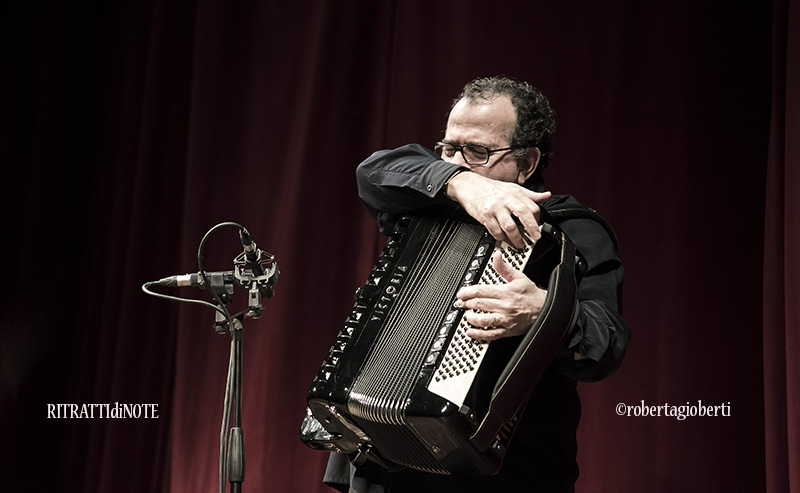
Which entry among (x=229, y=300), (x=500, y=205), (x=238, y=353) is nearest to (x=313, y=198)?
(x=229, y=300)

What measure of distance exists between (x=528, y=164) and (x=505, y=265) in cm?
50

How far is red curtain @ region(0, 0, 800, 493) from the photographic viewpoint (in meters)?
2.34

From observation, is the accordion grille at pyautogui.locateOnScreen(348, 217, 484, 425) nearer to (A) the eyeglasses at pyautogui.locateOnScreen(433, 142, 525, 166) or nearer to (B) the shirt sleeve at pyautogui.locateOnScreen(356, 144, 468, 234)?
(B) the shirt sleeve at pyautogui.locateOnScreen(356, 144, 468, 234)

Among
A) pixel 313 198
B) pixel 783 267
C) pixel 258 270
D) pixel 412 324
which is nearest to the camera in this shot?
pixel 412 324

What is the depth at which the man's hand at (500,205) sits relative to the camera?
1.32m

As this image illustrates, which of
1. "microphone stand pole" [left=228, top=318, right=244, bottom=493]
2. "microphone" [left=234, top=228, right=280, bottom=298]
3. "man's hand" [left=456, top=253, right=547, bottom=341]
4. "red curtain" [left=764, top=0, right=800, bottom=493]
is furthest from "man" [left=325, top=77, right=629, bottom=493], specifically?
"red curtain" [left=764, top=0, right=800, bottom=493]

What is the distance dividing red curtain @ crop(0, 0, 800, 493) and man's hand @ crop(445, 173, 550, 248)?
1.03m

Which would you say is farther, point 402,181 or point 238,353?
point 238,353

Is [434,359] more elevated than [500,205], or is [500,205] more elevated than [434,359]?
[500,205]

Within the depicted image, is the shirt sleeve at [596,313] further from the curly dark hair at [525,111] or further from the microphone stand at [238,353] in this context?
the microphone stand at [238,353]

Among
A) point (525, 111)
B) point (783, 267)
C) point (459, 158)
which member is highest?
point (525, 111)

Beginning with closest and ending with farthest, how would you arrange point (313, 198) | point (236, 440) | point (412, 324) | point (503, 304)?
point (503, 304) → point (412, 324) → point (236, 440) → point (313, 198)

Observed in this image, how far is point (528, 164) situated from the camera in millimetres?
1755

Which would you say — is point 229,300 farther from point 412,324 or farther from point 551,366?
point 551,366
